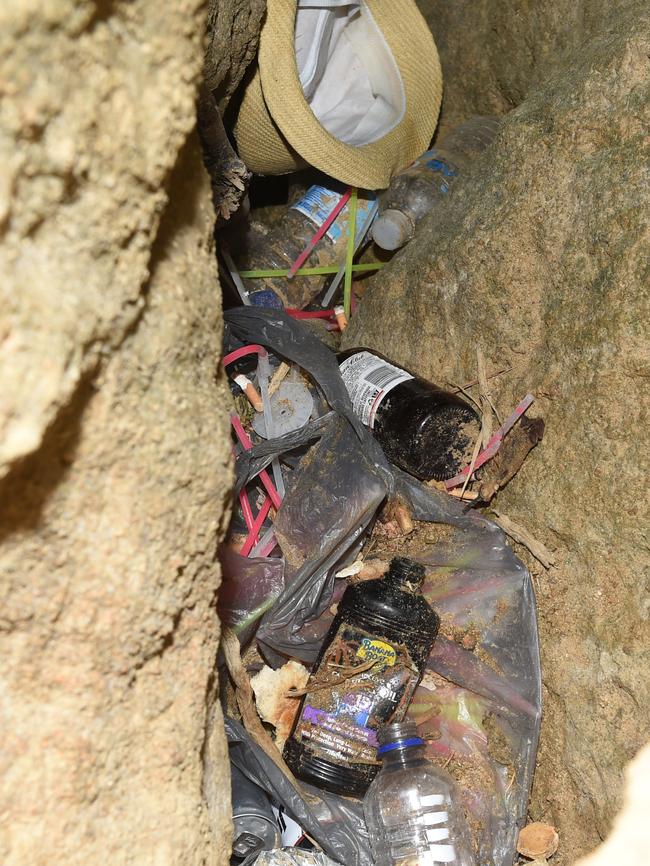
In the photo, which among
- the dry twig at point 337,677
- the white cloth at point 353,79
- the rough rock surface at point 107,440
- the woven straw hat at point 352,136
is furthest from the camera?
the white cloth at point 353,79

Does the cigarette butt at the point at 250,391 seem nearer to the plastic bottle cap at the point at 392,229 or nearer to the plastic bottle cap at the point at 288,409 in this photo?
the plastic bottle cap at the point at 288,409

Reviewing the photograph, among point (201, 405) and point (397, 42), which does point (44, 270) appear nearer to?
point (201, 405)

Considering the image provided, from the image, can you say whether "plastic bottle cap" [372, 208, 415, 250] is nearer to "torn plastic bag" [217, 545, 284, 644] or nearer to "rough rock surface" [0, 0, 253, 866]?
"torn plastic bag" [217, 545, 284, 644]

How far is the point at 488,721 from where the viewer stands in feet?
4.29

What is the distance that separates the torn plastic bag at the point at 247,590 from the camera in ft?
4.27

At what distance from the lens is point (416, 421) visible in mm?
1354

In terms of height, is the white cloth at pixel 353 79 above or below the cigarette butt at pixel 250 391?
above

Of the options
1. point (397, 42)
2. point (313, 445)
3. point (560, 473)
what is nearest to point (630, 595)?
point (560, 473)

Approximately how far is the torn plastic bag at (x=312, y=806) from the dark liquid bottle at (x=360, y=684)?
0.03 meters

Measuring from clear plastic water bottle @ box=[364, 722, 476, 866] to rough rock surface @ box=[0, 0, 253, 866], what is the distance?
0.43 m

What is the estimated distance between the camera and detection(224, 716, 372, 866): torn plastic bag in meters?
1.16

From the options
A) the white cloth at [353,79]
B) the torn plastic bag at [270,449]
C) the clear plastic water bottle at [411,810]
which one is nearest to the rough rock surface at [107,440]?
the clear plastic water bottle at [411,810]

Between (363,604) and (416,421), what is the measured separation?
36cm

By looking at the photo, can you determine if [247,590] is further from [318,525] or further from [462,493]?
[462,493]
